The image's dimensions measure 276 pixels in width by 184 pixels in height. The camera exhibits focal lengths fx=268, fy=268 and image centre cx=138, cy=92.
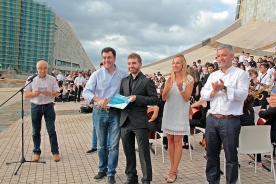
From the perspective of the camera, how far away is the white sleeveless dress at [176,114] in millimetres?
4477

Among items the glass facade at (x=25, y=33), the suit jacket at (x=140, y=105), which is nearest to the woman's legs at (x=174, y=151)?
the suit jacket at (x=140, y=105)

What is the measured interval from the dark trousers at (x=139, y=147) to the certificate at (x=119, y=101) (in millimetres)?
336

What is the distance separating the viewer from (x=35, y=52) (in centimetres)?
7175

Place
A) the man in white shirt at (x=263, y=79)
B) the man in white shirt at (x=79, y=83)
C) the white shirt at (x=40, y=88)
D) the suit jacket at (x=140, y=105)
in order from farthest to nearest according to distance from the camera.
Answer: the man in white shirt at (x=79, y=83), the man in white shirt at (x=263, y=79), the white shirt at (x=40, y=88), the suit jacket at (x=140, y=105)

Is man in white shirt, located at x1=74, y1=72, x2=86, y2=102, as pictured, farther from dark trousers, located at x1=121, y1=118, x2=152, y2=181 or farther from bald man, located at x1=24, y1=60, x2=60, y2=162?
dark trousers, located at x1=121, y1=118, x2=152, y2=181

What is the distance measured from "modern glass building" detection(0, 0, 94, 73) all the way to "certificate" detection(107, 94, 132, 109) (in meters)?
68.3

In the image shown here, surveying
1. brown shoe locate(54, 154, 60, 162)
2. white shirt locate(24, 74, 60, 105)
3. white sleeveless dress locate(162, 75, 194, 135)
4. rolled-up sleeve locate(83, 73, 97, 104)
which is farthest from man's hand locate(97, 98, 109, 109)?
brown shoe locate(54, 154, 60, 162)

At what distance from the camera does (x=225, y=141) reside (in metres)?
3.67

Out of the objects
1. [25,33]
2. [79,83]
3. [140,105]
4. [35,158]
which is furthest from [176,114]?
[25,33]

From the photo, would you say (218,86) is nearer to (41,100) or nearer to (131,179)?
(131,179)

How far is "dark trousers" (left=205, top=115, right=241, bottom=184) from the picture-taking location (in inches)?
143

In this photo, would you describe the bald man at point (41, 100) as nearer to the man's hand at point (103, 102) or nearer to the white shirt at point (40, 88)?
the white shirt at point (40, 88)

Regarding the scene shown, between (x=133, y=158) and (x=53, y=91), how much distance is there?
7.33 feet

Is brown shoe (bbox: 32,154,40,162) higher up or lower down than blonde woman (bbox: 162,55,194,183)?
lower down
